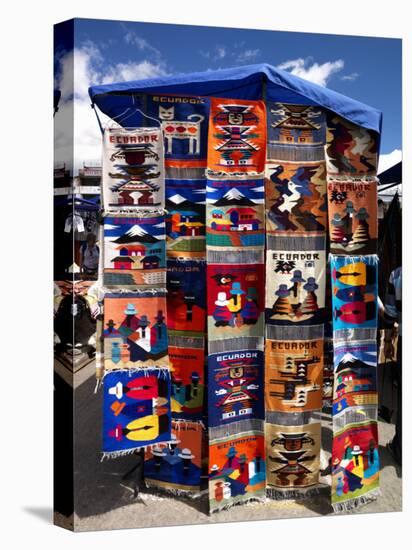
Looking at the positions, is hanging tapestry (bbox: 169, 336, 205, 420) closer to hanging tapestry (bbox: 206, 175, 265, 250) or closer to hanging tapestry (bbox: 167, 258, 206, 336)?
hanging tapestry (bbox: 167, 258, 206, 336)

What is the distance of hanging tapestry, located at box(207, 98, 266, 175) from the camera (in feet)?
15.7

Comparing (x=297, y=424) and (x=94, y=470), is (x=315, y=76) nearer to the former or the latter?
(x=297, y=424)

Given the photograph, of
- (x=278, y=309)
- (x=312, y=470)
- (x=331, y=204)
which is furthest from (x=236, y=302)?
(x=312, y=470)

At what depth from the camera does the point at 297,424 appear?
5.03 metres

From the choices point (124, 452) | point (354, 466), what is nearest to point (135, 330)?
point (124, 452)

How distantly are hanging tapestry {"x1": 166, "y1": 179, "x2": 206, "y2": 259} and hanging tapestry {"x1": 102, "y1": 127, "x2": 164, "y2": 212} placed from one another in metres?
0.09

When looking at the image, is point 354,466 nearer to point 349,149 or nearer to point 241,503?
point 241,503

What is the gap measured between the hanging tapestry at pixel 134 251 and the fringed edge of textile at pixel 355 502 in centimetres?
184

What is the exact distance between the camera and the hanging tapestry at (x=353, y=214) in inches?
196

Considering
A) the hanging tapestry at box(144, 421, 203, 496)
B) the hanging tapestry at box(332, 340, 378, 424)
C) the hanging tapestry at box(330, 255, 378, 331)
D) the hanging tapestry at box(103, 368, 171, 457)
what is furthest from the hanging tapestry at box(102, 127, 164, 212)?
the hanging tapestry at box(332, 340, 378, 424)

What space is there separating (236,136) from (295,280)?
95cm

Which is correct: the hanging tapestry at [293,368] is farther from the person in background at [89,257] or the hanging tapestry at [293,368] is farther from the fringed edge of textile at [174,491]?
the person in background at [89,257]

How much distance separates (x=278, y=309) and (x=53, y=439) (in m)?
1.58

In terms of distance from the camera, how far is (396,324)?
5223mm
